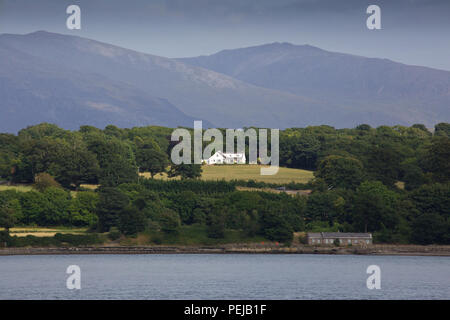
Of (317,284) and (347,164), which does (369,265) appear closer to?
(317,284)

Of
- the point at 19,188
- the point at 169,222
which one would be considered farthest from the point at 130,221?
the point at 19,188

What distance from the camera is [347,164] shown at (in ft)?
355

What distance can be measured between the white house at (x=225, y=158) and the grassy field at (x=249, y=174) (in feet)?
19.1

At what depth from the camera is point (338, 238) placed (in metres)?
86.4

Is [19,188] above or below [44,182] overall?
below

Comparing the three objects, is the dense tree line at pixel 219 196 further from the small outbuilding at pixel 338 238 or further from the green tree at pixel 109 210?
the small outbuilding at pixel 338 238

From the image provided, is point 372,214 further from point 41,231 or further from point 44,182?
point 44,182

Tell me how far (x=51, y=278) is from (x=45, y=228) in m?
29.4

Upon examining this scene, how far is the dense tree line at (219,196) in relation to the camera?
86938 mm

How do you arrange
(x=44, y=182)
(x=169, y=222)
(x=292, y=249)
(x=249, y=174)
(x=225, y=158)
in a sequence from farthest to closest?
(x=225, y=158)
(x=249, y=174)
(x=44, y=182)
(x=169, y=222)
(x=292, y=249)

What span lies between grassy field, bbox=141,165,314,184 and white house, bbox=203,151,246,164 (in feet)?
19.1

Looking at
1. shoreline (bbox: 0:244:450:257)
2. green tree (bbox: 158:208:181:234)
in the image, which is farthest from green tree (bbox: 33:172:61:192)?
shoreline (bbox: 0:244:450:257)

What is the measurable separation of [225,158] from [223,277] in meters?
80.1

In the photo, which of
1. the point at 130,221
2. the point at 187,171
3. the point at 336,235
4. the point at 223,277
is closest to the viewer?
the point at 223,277
